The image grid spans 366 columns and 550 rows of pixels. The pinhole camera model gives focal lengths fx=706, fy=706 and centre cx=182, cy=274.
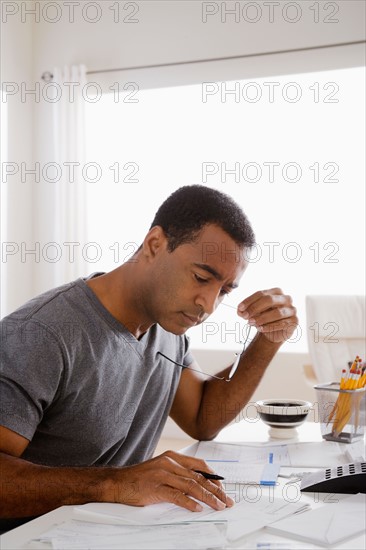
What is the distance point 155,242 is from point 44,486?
1.80 feet

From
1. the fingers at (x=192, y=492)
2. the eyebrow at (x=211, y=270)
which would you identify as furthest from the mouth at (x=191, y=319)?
the fingers at (x=192, y=492)

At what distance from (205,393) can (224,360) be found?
246cm

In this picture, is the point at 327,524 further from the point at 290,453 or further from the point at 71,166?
the point at 71,166

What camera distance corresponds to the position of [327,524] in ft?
3.39

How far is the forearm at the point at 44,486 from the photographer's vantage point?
1.12 m

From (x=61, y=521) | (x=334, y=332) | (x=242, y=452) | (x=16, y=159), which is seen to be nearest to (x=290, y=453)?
(x=242, y=452)

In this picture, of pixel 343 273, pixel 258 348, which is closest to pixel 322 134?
pixel 343 273

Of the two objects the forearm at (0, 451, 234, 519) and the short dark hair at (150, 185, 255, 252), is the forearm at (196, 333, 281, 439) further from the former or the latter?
the forearm at (0, 451, 234, 519)

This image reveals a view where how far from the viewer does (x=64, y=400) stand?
1326 mm

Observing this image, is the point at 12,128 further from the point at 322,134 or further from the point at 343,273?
the point at 343,273

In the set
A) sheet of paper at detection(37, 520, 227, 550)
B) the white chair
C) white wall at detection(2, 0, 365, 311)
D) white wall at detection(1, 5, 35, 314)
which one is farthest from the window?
sheet of paper at detection(37, 520, 227, 550)

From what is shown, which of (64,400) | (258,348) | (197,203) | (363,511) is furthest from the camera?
(258,348)

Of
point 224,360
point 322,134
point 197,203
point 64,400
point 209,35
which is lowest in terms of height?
point 224,360

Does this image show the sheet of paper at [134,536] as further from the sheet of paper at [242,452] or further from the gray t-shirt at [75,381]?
the sheet of paper at [242,452]
